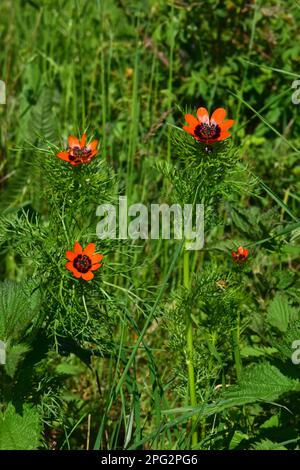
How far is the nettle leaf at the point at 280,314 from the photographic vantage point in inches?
73.9

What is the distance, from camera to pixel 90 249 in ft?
5.31

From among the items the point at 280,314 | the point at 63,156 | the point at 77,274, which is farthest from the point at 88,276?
the point at 280,314

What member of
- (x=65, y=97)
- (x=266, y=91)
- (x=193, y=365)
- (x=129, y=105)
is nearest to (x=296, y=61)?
(x=266, y=91)

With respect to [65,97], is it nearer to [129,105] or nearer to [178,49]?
[129,105]

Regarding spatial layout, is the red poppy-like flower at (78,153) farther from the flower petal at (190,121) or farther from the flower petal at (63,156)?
the flower petal at (190,121)

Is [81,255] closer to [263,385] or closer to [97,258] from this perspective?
[97,258]

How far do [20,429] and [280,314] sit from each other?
679mm

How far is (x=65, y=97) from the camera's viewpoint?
333 cm

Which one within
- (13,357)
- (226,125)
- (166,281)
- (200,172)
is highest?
(226,125)

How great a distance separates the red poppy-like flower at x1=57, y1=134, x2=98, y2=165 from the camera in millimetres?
1675

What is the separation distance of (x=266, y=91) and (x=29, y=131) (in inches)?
37.5

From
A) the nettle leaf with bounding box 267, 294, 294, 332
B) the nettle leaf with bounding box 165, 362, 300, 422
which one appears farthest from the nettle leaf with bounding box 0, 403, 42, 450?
the nettle leaf with bounding box 267, 294, 294, 332

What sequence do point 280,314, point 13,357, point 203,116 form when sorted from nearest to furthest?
point 13,357 → point 203,116 → point 280,314

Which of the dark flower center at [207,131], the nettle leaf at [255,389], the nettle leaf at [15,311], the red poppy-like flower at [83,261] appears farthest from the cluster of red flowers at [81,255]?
the nettle leaf at [255,389]
